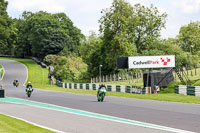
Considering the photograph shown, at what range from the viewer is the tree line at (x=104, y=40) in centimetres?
6775

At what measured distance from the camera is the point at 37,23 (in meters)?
102

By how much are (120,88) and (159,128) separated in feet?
94.4

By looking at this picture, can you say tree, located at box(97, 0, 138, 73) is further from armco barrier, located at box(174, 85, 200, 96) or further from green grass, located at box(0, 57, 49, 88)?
armco barrier, located at box(174, 85, 200, 96)

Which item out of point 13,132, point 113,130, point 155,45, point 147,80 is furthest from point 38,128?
point 155,45

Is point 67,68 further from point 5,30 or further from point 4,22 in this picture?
point 4,22

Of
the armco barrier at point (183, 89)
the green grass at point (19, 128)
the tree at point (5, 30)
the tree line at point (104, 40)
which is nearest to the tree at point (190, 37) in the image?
the tree line at point (104, 40)

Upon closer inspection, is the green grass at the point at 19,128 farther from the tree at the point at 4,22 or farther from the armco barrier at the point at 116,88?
the tree at the point at 4,22

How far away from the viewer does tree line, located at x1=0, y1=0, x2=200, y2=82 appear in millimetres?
67750

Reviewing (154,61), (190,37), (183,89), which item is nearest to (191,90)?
(183,89)

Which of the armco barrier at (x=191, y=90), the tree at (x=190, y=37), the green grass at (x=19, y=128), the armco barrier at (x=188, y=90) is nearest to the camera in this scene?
the green grass at (x=19, y=128)

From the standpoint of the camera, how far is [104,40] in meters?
71.1

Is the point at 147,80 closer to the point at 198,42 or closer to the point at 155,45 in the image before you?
the point at 155,45

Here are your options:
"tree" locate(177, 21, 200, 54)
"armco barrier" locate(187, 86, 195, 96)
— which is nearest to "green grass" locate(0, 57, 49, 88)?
"armco barrier" locate(187, 86, 195, 96)

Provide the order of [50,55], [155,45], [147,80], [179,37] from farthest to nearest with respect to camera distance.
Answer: [179,37] → [50,55] → [155,45] → [147,80]
